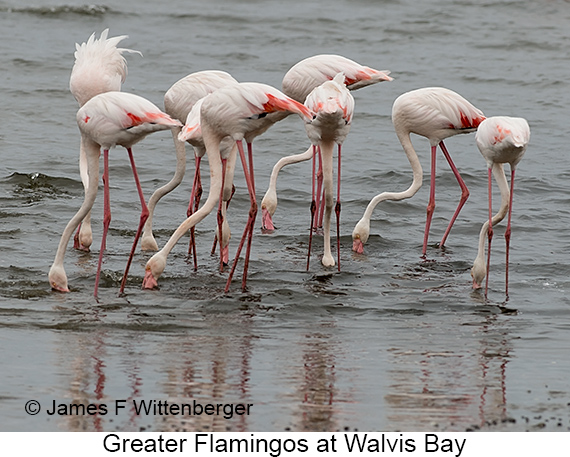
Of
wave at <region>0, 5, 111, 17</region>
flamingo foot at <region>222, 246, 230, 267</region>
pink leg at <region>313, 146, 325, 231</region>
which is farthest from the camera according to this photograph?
wave at <region>0, 5, 111, 17</region>

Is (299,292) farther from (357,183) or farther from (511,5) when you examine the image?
(511,5)

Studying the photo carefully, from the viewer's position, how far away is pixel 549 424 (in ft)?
15.1

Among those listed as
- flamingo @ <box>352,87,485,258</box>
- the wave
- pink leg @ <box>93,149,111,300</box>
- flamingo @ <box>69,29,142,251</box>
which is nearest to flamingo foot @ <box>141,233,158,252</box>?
flamingo @ <box>69,29,142,251</box>

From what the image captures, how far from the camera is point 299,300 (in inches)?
279

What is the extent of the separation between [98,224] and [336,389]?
478 cm

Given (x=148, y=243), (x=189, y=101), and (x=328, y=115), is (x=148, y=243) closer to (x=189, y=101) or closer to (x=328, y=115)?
(x=189, y=101)

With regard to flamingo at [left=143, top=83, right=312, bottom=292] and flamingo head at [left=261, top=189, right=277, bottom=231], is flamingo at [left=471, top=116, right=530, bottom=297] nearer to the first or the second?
flamingo at [left=143, top=83, right=312, bottom=292]

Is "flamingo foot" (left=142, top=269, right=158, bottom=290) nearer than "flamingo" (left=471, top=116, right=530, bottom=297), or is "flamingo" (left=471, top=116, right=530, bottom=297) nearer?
"flamingo" (left=471, top=116, right=530, bottom=297)

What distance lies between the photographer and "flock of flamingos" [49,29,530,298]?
6855 millimetres

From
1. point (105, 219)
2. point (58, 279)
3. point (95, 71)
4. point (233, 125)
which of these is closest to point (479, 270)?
point (233, 125)

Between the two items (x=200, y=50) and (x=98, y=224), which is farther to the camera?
(x=200, y=50)

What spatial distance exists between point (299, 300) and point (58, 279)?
5.39ft

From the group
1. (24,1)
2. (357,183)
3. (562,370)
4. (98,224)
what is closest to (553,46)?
(357,183)

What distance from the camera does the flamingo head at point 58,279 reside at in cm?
707
